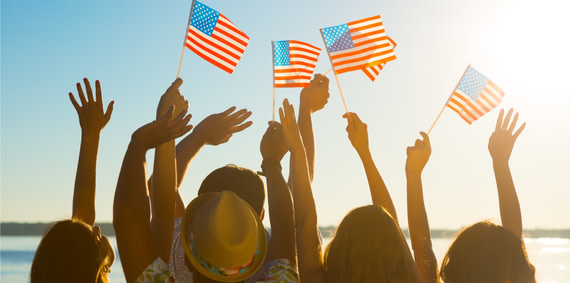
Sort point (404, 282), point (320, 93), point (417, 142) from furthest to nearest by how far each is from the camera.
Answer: point (320, 93) < point (417, 142) < point (404, 282)

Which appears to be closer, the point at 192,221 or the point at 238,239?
the point at 238,239

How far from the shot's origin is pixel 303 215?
4.01 metres

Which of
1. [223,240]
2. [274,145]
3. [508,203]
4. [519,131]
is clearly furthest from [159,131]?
[519,131]

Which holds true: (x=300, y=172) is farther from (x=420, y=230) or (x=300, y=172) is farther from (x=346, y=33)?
(x=346, y=33)

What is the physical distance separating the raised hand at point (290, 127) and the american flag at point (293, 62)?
435cm

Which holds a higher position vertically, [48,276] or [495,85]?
[495,85]

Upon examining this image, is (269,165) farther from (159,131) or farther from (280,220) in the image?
(159,131)

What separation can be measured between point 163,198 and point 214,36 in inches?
201

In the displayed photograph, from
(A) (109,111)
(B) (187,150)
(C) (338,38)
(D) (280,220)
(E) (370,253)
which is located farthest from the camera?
(C) (338,38)

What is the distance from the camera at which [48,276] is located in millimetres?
3326

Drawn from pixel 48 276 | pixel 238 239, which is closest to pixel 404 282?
pixel 238 239

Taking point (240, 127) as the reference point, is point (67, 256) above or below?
below

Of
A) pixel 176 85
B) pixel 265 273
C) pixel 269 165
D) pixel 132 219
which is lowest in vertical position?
pixel 265 273

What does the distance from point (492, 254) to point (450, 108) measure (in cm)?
525
